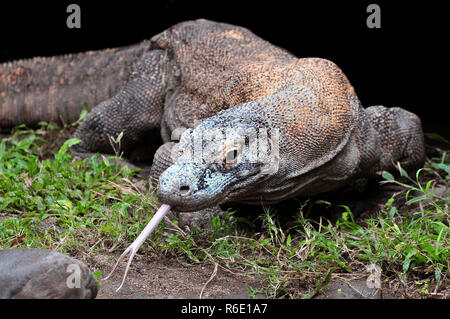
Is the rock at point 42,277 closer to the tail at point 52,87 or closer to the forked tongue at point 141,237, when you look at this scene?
the forked tongue at point 141,237

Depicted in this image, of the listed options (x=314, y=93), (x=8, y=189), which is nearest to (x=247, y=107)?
(x=314, y=93)

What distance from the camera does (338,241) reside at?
10.8 ft

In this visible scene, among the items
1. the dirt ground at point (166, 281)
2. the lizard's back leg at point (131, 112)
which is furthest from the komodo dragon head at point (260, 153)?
the lizard's back leg at point (131, 112)

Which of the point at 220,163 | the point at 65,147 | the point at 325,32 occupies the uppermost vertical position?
the point at 325,32

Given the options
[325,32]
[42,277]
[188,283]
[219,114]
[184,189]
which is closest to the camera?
[42,277]

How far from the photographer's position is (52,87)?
5.65 m

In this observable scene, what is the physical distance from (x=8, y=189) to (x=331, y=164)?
222cm

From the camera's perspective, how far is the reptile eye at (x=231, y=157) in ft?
9.96

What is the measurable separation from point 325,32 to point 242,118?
3.35m

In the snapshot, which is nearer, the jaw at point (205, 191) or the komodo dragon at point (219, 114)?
the jaw at point (205, 191)

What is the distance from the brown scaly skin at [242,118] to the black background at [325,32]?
0.92 metres

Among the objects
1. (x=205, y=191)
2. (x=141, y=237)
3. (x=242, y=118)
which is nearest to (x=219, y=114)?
(x=242, y=118)

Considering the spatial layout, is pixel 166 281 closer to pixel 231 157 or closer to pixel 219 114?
pixel 231 157

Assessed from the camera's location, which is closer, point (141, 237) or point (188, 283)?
point (141, 237)
